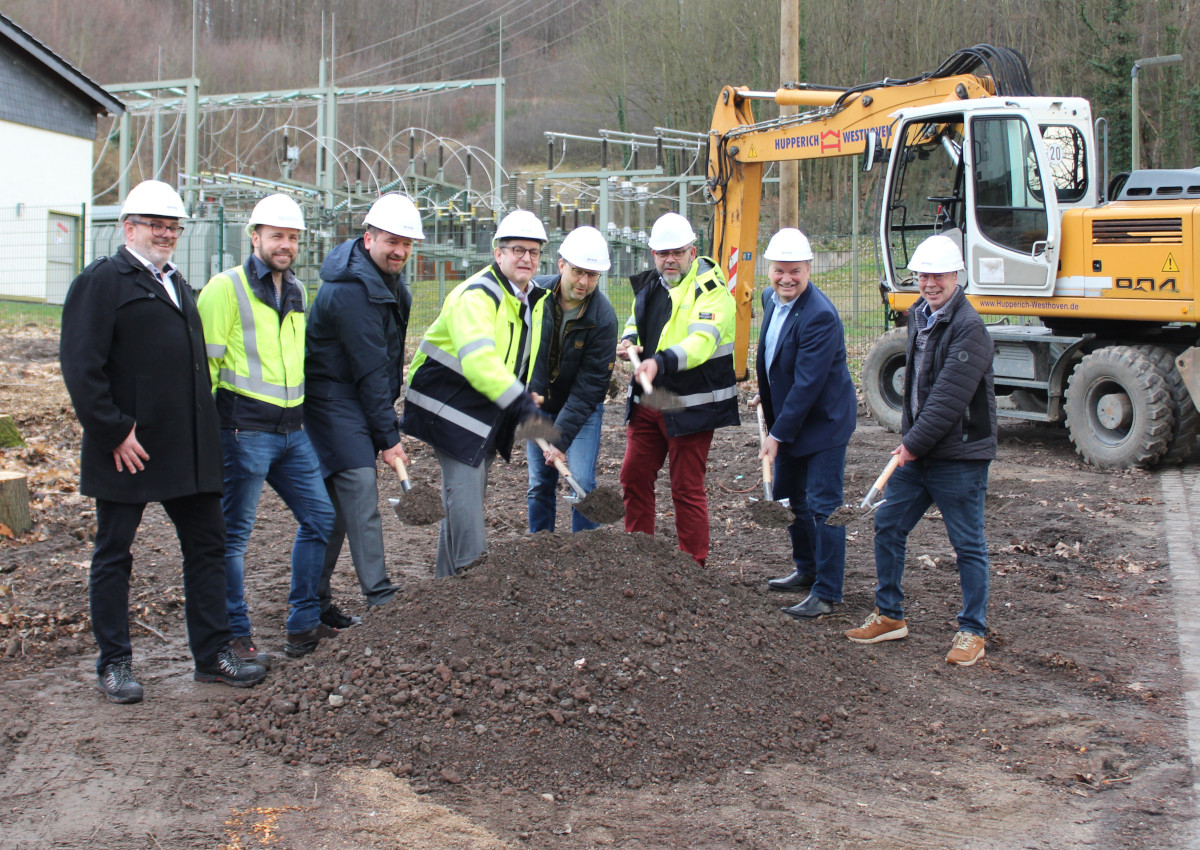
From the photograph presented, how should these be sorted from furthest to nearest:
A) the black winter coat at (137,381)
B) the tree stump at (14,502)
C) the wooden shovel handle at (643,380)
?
the tree stump at (14,502) < the wooden shovel handle at (643,380) < the black winter coat at (137,381)

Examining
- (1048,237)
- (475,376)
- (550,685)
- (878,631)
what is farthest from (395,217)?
(1048,237)

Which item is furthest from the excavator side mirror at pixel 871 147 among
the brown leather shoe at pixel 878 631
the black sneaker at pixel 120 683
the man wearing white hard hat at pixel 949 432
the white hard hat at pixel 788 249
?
the black sneaker at pixel 120 683

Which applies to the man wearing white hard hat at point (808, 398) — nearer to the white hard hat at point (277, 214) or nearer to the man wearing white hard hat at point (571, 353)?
the man wearing white hard hat at point (571, 353)

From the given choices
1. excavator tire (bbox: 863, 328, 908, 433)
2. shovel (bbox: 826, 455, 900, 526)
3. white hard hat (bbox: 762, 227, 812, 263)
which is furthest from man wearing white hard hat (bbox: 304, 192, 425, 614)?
excavator tire (bbox: 863, 328, 908, 433)

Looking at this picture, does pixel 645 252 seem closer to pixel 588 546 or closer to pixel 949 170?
pixel 949 170

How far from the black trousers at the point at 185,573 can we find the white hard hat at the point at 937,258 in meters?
3.21

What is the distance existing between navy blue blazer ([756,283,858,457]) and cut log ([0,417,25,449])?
6150mm

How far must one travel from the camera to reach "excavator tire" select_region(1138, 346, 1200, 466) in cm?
898

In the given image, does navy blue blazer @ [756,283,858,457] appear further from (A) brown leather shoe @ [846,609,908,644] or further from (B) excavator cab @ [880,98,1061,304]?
(B) excavator cab @ [880,98,1061,304]

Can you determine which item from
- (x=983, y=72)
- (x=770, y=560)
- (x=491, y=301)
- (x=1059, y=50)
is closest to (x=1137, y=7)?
(x=1059, y=50)

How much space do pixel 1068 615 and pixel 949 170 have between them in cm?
623

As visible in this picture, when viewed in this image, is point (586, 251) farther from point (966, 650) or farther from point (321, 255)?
point (321, 255)

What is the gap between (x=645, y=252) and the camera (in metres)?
24.5

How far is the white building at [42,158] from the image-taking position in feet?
70.4
